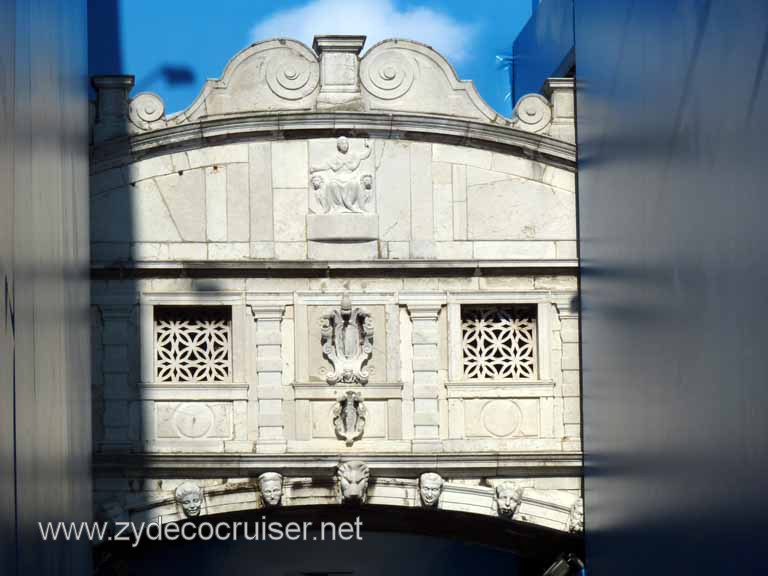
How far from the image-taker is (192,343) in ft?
42.8

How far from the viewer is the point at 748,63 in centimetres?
787

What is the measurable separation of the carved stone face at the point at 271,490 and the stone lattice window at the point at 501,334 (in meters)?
1.58

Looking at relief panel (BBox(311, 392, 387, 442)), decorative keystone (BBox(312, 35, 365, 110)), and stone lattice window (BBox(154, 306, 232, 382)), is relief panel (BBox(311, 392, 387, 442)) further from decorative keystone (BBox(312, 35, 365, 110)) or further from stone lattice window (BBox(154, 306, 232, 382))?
decorative keystone (BBox(312, 35, 365, 110))

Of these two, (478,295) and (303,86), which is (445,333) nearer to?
(478,295)

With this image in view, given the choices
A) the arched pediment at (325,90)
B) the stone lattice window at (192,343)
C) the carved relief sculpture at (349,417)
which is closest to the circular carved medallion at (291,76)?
the arched pediment at (325,90)

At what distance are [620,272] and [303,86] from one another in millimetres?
2904

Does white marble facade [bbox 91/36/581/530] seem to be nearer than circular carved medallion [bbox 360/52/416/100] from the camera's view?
Yes

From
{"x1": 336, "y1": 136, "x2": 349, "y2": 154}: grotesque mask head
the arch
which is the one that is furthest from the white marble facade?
the arch

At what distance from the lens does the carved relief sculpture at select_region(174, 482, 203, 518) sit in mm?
12711

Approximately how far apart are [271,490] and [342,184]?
7.39ft

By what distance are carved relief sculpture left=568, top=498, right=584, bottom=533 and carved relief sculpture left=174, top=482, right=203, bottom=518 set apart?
266 cm

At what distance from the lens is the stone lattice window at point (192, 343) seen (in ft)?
42.4

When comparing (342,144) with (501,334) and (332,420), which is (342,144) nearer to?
(501,334)

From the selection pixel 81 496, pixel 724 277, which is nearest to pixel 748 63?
pixel 724 277
